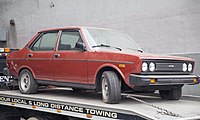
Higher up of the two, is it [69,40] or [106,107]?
[69,40]

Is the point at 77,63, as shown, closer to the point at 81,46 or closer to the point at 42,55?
the point at 81,46

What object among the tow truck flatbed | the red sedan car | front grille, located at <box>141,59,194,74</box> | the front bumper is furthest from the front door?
front grille, located at <box>141,59,194,74</box>

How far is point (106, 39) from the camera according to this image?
5.84 metres

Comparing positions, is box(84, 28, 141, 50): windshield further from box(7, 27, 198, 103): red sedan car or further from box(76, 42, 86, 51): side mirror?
box(76, 42, 86, 51): side mirror

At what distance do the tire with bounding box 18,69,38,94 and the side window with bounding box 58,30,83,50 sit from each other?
0.96 m

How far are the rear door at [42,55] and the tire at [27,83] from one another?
0.50 feet

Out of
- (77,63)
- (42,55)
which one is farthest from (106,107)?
(42,55)

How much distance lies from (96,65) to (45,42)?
166cm

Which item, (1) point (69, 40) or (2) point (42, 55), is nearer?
(1) point (69, 40)

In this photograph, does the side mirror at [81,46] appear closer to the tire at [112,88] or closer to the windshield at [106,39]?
the windshield at [106,39]

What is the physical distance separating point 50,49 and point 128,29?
844cm

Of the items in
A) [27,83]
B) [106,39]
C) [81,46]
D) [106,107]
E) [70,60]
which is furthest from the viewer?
[27,83]

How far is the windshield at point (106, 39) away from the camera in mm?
5670

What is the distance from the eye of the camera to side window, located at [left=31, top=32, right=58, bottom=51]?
20.7 ft
